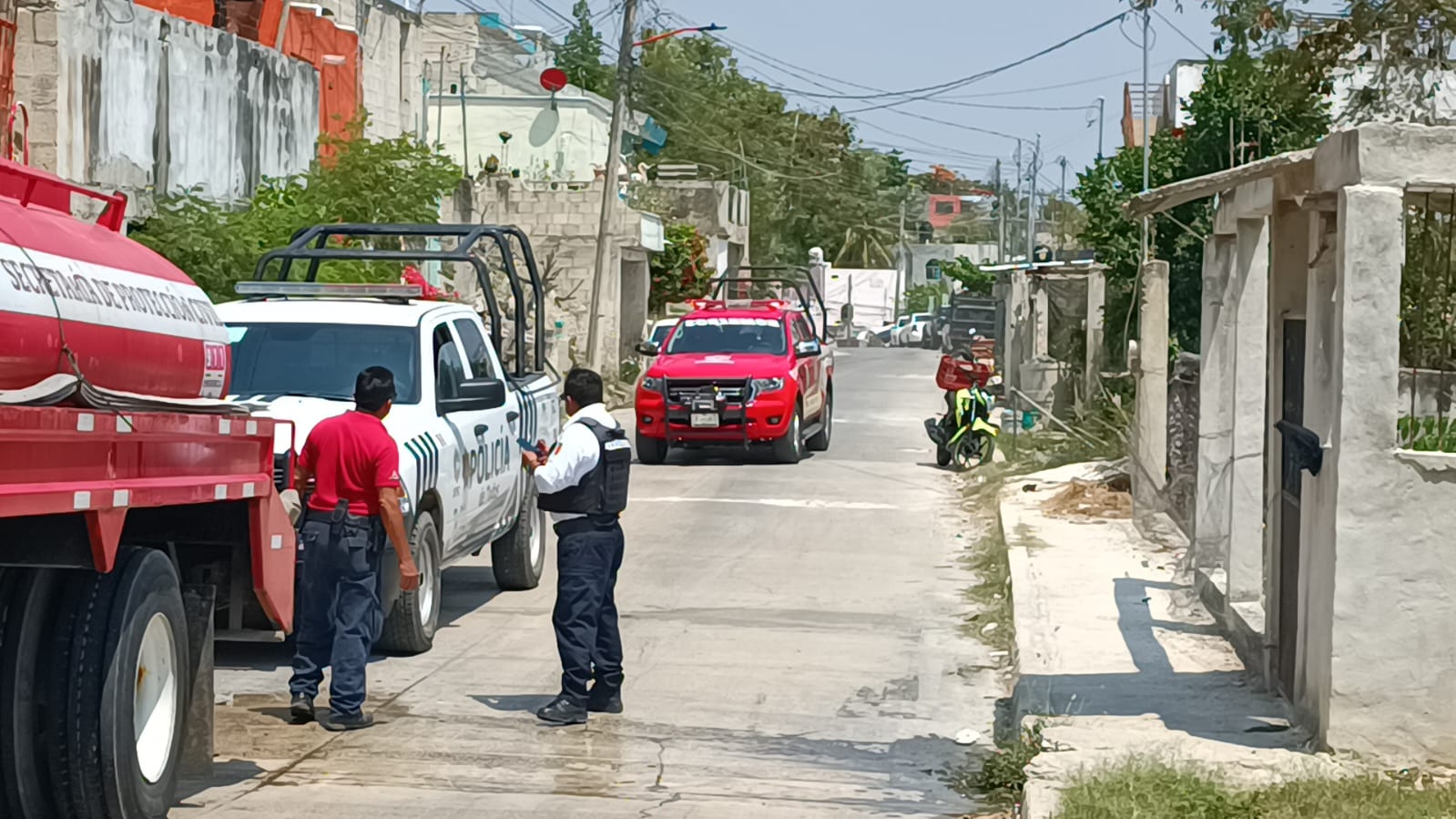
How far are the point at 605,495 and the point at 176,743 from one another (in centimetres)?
272

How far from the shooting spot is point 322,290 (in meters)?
12.3

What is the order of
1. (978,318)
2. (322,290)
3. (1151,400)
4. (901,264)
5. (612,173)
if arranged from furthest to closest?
(901,264) < (978,318) < (612,173) < (1151,400) < (322,290)

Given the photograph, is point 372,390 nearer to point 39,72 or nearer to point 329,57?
point 39,72

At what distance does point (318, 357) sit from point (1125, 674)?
5063 mm

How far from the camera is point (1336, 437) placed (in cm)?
780

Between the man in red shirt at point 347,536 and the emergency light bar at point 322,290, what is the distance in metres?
3.17

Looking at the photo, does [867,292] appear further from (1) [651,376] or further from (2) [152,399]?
(2) [152,399]

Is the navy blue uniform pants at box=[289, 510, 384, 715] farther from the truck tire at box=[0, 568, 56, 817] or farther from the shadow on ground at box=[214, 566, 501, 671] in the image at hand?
the truck tire at box=[0, 568, 56, 817]

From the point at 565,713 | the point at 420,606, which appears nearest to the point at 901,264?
the point at 420,606

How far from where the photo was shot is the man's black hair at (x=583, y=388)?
371 inches

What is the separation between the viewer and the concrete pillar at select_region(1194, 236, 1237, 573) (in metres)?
11.6

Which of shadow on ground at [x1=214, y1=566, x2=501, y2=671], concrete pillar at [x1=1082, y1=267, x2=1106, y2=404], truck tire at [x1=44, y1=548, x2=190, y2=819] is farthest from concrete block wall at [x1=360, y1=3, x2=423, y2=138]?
truck tire at [x1=44, y1=548, x2=190, y2=819]

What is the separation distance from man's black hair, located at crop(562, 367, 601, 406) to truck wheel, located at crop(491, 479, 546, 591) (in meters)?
4.11

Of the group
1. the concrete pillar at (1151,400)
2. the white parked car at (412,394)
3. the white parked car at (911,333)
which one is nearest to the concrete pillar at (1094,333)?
the concrete pillar at (1151,400)
